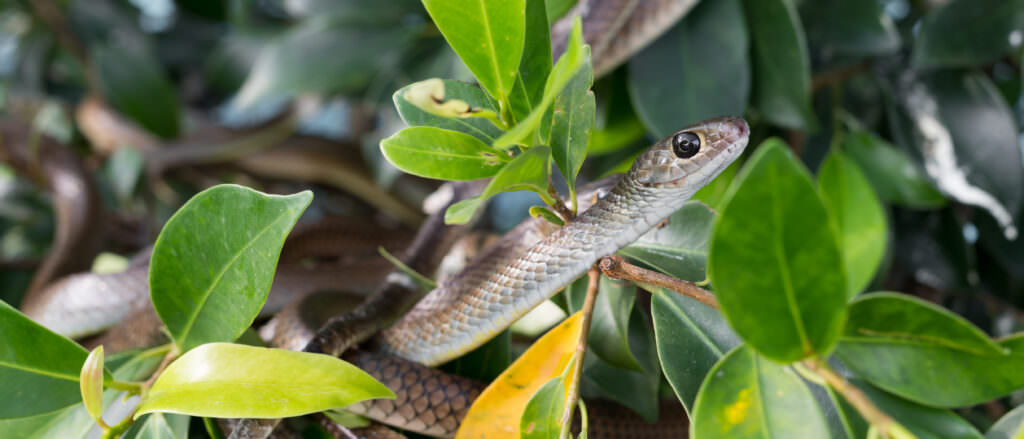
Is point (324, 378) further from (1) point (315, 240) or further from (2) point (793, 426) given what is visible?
(1) point (315, 240)

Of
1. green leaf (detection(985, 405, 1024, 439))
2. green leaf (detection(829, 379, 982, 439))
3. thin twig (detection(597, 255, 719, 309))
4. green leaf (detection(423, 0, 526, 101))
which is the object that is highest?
green leaf (detection(423, 0, 526, 101))

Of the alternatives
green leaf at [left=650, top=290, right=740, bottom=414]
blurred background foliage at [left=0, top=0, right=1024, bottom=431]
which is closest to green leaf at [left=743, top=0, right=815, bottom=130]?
blurred background foliage at [left=0, top=0, right=1024, bottom=431]

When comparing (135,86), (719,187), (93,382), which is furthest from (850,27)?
(135,86)

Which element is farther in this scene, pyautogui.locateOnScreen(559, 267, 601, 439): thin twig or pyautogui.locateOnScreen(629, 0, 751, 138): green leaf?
pyautogui.locateOnScreen(629, 0, 751, 138): green leaf

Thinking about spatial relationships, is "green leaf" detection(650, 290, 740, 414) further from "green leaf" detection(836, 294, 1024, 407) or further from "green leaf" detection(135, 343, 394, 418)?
"green leaf" detection(135, 343, 394, 418)

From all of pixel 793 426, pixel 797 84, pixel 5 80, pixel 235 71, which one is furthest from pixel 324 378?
pixel 5 80

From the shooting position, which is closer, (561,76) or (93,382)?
(561,76)

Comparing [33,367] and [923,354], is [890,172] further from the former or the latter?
[33,367]

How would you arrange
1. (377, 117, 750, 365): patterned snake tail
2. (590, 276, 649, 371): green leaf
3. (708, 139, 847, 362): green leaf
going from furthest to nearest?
(590, 276, 649, 371): green leaf
(377, 117, 750, 365): patterned snake tail
(708, 139, 847, 362): green leaf
